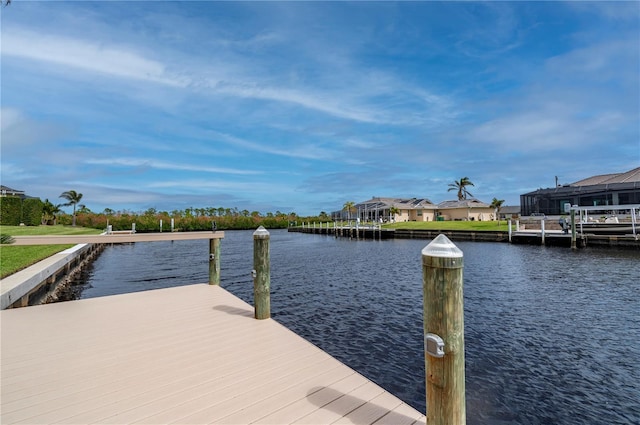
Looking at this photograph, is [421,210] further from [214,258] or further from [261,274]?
[261,274]

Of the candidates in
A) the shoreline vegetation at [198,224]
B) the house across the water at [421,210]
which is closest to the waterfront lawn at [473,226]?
the shoreline vegetation at [198,224]

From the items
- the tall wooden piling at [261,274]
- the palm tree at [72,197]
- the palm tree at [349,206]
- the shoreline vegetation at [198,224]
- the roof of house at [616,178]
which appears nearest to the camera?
the tall wooden piling at [261,274]

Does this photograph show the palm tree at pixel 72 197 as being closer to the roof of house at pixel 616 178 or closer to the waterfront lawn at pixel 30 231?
the waterfront lawn at pixel 30 231

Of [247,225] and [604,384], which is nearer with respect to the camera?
[604,384]

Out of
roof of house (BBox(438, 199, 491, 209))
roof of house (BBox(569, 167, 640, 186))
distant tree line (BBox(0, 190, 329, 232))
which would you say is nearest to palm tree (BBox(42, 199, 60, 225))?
distant tree line (BBox(0, 190, 329, 232))

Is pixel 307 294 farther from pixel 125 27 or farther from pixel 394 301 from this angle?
pixel 125 27

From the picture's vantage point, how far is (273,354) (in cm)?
331

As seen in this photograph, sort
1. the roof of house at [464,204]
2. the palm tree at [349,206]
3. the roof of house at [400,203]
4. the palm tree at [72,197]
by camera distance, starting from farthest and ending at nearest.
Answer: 1. the palm tree at [349,206]
2. the roof of house at [400,203]
3. the roof of house at [464,204]
4. the palm tree at [72,197]

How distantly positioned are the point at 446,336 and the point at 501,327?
5.75 m

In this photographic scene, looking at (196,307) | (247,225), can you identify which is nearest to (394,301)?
(196,307)

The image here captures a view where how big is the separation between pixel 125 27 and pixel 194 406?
11.5 meters

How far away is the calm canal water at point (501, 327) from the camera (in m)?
3.99

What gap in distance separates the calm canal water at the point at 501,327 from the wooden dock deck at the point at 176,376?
1.82 metres

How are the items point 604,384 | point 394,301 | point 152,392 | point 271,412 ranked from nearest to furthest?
1. point 271,412
2. point 152,392
3. point 604,384
4. point 394,301
